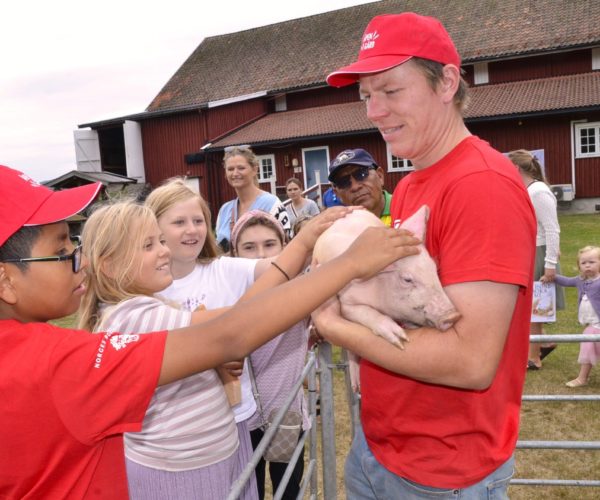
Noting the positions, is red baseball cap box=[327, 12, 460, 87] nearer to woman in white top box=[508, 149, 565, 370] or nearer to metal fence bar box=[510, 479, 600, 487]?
metal fence bar box=[510, 479, 600, 487]

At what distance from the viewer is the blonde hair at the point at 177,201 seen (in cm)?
314

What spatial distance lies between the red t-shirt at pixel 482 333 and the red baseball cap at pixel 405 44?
A: 1.00ft

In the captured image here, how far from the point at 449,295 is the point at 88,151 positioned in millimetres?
31698

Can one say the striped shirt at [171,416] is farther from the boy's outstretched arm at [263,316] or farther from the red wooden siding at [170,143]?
the red wooden siding at [170,143]

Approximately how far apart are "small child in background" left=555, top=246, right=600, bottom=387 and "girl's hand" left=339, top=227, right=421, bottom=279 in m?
4.39

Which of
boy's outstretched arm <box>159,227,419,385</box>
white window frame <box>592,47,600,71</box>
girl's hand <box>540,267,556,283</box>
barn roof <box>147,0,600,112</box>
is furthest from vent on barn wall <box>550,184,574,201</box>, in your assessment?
boy's outstretched arm <box>159,227,419,385</box>

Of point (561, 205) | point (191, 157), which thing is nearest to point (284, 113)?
point (191, 157)

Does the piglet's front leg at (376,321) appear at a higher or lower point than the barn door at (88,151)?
lower

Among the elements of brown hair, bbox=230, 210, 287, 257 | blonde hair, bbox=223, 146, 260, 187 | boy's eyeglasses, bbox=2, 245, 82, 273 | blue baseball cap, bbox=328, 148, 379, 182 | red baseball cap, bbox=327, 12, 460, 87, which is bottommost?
brown hair, bbox=230, 210, 287, 257

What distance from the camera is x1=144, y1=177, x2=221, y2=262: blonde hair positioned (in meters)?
3.14

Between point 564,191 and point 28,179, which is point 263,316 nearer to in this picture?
point 28,179

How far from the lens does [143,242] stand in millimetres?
2314

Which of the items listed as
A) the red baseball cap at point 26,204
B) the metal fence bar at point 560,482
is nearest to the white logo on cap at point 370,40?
the red baseball cap at point 26,204

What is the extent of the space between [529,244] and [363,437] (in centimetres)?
113
